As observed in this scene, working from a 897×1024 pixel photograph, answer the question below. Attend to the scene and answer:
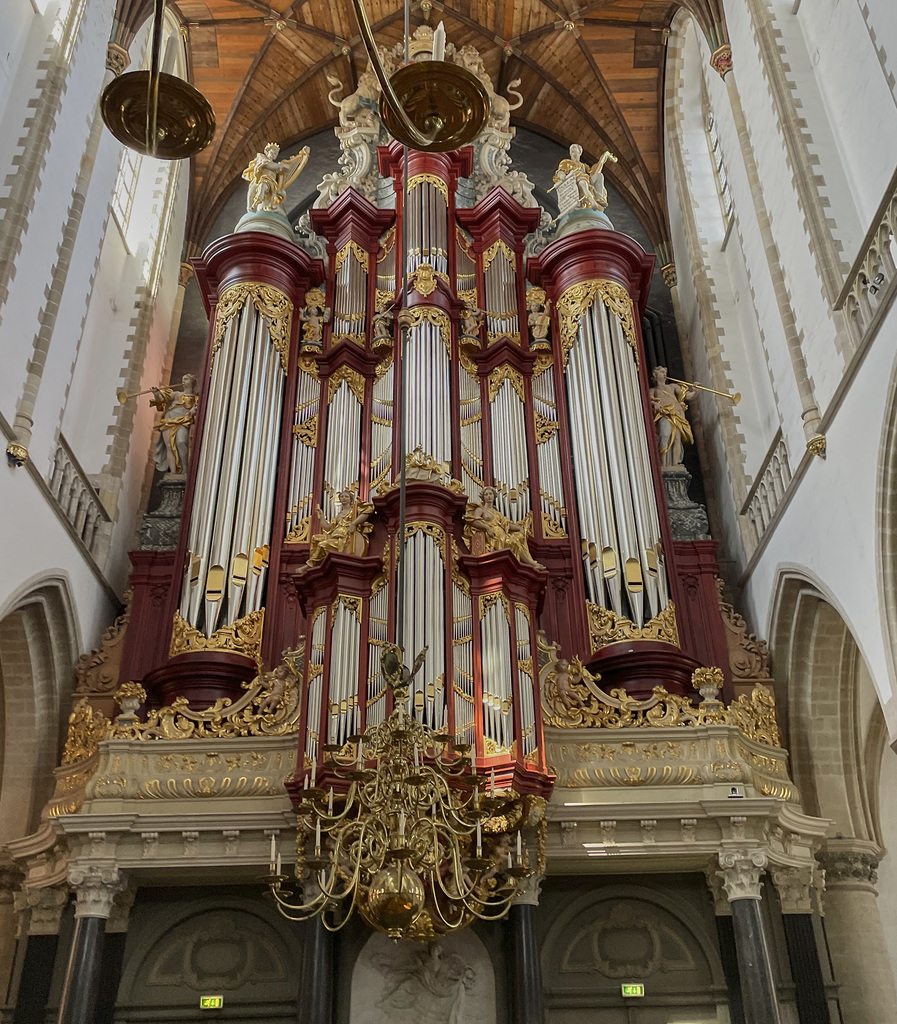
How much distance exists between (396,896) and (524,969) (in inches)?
109

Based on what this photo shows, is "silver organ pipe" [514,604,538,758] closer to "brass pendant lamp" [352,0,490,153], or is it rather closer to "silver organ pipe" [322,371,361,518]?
"silver organ pipe" [322,371,361,518]

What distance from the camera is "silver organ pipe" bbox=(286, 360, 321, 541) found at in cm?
1265

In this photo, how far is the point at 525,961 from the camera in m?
9.16

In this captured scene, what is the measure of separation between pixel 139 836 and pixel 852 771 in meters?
7.00

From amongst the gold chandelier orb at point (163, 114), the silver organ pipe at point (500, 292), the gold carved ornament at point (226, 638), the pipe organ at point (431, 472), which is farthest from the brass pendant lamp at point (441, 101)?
the silver organ pipe at point (500, 292)

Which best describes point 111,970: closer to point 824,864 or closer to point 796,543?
point 824,864

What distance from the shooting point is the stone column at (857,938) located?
9944 mm

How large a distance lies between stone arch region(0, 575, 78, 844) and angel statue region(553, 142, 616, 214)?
878 centimetres

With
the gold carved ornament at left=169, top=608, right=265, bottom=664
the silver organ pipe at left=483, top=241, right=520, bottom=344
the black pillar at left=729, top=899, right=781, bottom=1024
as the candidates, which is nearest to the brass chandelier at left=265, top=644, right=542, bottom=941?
the black pillar at left=729, top=899, right=781, bottom=1024

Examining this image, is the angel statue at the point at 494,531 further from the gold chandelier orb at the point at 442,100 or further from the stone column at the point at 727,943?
the gold chandelier orb at the point at 442,100

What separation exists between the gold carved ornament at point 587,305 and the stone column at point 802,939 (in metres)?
6.68

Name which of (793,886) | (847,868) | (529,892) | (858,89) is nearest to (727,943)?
(793,886)

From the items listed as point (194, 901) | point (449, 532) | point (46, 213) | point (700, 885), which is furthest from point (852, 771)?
point (46, 213)

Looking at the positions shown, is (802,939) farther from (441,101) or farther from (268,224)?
(268,224)
